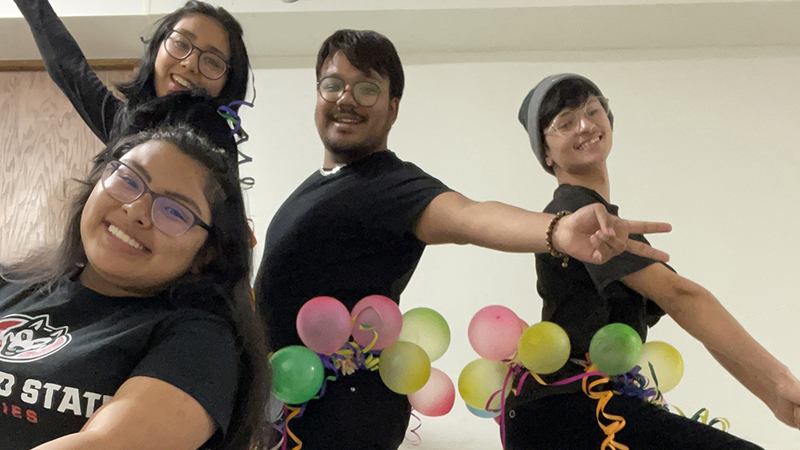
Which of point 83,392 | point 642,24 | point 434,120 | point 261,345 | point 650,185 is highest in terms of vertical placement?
point 642,24

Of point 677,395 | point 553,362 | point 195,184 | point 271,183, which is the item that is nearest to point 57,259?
point 195,184

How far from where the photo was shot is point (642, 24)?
2445mm

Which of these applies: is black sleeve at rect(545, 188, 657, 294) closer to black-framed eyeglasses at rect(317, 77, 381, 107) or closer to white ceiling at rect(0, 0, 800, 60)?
black-framed eyeglasses at rect(317, 77, 381, 107)

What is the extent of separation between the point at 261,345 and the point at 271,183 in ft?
4.99

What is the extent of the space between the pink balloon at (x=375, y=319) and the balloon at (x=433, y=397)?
19cm

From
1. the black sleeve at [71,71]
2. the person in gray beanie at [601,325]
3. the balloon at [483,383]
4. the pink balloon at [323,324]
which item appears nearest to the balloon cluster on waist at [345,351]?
the pink balloon at [323,324]

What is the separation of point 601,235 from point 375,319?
1.58 ft

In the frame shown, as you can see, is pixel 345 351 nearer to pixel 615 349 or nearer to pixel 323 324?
pixel 323 324

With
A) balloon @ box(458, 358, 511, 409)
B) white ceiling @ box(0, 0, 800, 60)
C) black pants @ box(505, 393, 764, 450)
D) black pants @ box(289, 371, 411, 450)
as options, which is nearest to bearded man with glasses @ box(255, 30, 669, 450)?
black pants @ box(289, 371, 411, 450)

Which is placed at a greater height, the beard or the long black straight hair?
the beard

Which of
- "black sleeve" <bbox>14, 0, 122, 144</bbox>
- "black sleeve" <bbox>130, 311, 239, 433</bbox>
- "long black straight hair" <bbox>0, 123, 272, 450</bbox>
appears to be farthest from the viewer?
"black sleeve" <bbox>14, 0, 122, 144</bbox>

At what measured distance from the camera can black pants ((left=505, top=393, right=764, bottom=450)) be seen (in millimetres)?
1164

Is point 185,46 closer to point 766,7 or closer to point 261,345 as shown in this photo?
point 261,345

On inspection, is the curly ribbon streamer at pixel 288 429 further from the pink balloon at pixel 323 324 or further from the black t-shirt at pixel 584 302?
the black t-shirt at pixel 584 302
